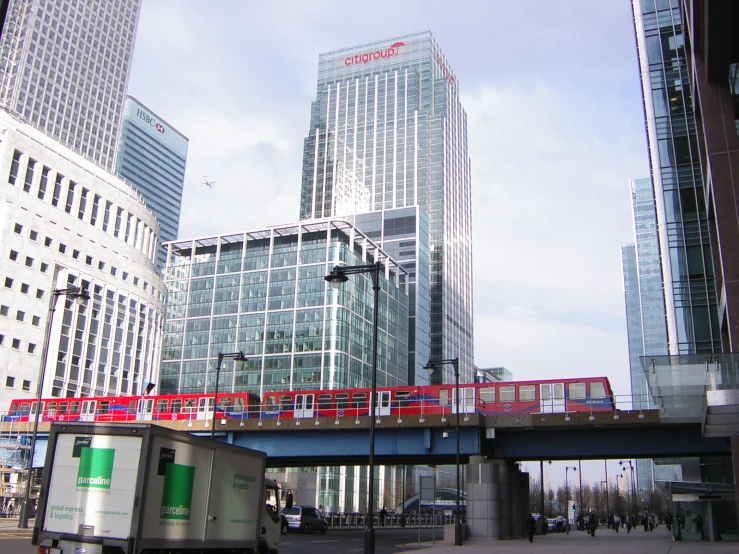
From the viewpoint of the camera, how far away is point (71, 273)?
8700 cm

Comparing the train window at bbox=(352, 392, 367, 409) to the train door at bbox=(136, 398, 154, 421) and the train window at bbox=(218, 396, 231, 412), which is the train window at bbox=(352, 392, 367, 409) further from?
the train door at bbox=(136, 398, 154, 421)

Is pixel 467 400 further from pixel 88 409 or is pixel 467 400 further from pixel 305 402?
pixel 88 409

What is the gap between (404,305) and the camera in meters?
154

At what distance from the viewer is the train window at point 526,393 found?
159 feet

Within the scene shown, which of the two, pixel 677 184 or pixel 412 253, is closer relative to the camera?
pixel 677 184

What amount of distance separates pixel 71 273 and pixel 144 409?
115ft

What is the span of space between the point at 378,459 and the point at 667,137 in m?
33.4

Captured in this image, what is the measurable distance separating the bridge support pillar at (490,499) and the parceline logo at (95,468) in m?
29.4

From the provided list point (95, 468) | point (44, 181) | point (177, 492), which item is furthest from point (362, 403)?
point (44, 181)

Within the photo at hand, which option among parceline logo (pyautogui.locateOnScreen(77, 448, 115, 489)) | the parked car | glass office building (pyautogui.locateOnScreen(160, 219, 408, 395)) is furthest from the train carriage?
glass office building (pyautogui.locateOnScreen(160, 219, 408, 395))

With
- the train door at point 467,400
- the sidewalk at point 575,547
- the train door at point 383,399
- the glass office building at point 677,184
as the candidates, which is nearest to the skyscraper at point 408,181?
the glass office building at point 677,184

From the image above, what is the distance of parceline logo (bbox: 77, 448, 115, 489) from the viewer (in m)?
15.8

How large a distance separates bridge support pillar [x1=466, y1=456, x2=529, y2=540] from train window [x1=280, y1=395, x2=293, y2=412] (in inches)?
666

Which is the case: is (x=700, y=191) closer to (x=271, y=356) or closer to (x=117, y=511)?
(x=117, y=511)
